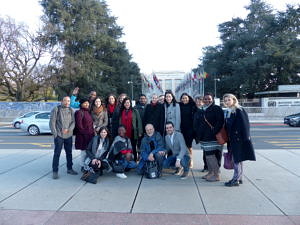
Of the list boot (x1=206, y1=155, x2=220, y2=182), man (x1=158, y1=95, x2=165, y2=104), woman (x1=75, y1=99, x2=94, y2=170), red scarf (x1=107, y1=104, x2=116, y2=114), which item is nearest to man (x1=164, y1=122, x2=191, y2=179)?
boot (x1=206, y1=155, x2=220, y2=182)

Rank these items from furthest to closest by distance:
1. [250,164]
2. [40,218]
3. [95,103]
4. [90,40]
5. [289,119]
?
[90,40]
[289,119]
[250,164]
[95,103]
[40,218]

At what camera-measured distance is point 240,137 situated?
5.18m

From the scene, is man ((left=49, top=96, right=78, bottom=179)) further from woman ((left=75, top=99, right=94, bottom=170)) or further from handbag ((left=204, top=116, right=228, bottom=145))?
handbag ((left=204, top=116, right=228, bottom=145))

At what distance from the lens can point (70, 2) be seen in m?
43.2

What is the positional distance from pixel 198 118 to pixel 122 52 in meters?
43.9

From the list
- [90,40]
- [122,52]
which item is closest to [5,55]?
[90,40]

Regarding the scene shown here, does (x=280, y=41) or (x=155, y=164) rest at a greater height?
(x=280, y=41)

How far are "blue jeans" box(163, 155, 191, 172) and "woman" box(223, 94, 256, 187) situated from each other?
0.99 metres

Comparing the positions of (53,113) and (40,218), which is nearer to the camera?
(40,218)

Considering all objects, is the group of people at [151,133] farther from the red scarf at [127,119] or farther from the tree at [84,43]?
the tree at [84,43]

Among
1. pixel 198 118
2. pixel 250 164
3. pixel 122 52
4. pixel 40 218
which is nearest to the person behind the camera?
pixel 40 218

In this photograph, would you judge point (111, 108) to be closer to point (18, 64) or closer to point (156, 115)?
point (156, 115)

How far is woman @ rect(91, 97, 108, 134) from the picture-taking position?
21.1 ft

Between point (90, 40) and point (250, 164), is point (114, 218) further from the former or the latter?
point (90, 40)
